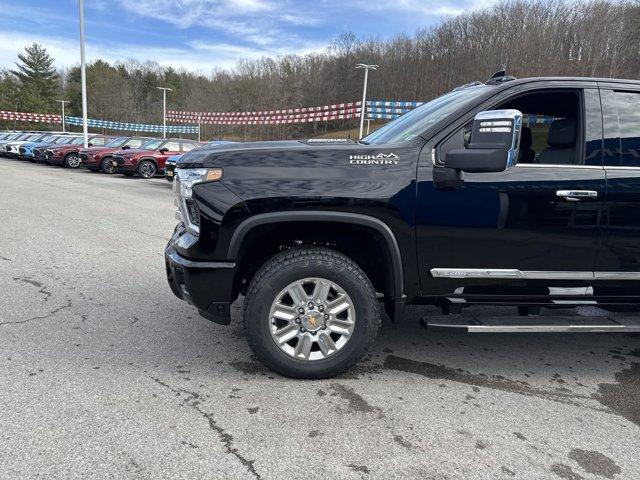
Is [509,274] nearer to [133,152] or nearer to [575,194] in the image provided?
[575,194]

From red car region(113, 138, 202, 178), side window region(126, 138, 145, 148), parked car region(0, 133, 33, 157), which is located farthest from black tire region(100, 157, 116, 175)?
parked car region(0, 133, 33, 157)

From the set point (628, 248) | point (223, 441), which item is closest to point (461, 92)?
point (628, 248)

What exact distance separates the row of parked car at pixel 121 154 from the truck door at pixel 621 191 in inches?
518

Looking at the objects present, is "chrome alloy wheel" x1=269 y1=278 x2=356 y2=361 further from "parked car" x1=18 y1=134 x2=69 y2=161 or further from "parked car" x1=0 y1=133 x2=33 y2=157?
"parked car" x1=0 y1=133 x2=33 y2=157

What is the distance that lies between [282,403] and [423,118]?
7.22 feet

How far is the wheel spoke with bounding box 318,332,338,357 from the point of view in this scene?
3145 mm

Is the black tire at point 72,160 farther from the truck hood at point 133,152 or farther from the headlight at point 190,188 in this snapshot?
the headlight at point 190,188

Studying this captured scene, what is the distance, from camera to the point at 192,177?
3.09 meters

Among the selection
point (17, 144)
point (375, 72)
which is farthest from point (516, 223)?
point (375, 72)

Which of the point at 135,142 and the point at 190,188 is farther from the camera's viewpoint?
the point at 135,142

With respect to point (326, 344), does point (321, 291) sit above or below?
above

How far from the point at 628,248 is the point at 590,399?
1015mm

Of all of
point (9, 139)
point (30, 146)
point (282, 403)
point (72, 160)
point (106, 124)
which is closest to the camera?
point (282, 403)

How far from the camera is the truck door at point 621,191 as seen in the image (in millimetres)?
3119
